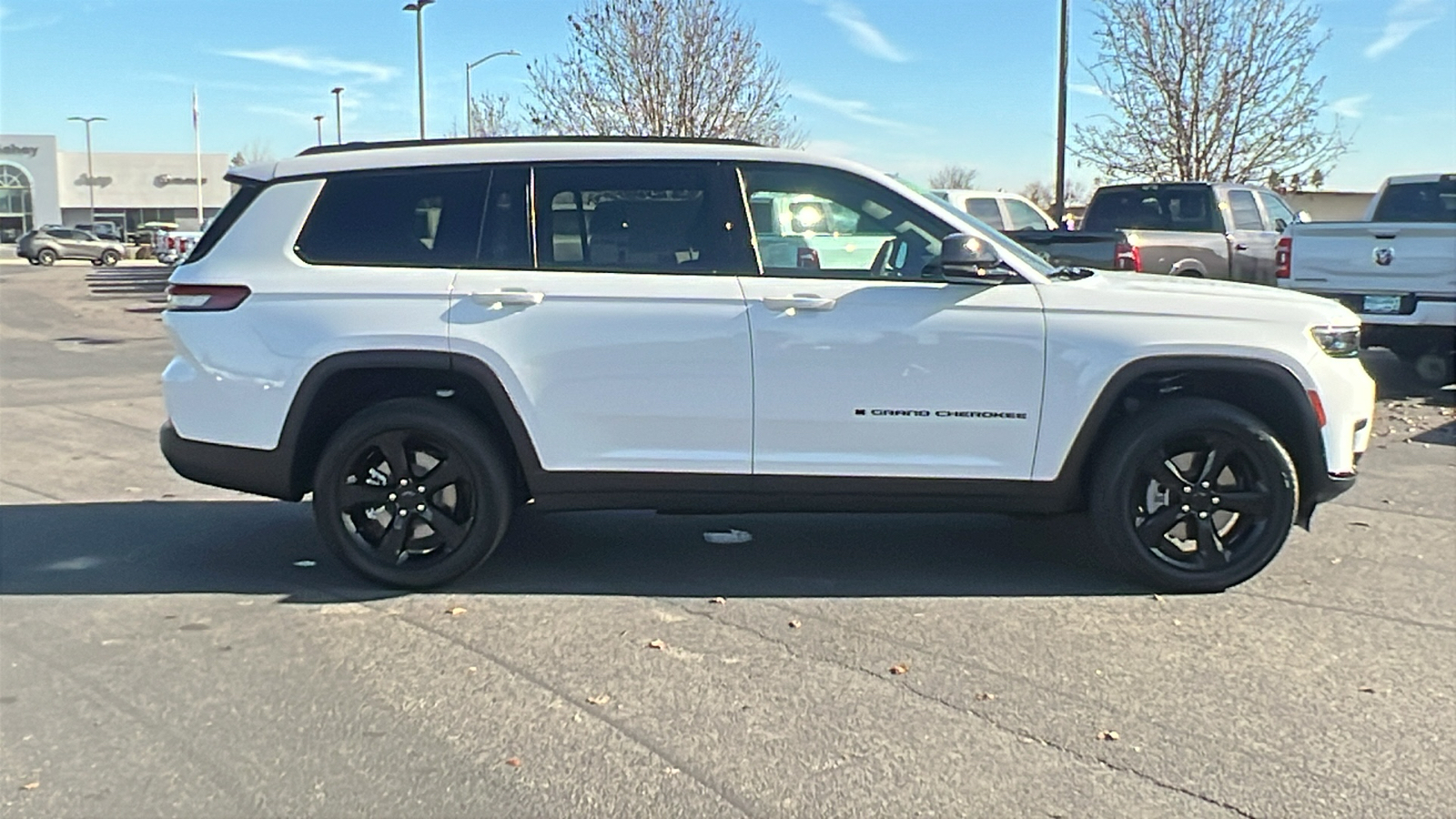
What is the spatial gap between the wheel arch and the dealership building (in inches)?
3229

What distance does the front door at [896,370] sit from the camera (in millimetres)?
4965

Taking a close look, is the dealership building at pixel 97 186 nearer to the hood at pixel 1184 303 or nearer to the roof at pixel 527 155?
the roof at pixel 527 155

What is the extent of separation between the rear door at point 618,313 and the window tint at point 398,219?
0.10 metres

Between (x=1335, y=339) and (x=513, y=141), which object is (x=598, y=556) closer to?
(x=513, y=141)

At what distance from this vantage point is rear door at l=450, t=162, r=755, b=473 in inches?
196

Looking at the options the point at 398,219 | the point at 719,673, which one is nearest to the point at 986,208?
the point at 398,219

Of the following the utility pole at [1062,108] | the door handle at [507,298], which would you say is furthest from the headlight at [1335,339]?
the utility pole at [1062,108]

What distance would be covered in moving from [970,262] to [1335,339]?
163 cm

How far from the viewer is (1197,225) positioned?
1480cm

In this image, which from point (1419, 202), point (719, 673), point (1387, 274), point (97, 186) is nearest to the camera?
point (719, 673)

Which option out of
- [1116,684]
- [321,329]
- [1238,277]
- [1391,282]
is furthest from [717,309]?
[1238,277]

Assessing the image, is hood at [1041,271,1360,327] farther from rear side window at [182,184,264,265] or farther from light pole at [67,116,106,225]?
light pole at [67,116,106,225]

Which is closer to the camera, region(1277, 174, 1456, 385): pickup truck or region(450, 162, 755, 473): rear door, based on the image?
region(450, 162, 755, 473): rear door

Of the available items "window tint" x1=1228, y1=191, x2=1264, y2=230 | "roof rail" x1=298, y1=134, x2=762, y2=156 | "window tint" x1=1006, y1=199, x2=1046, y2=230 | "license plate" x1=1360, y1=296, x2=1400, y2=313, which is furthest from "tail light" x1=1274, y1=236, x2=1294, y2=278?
"roof rail" x1=298, y1=134, x2=762, y2=156
